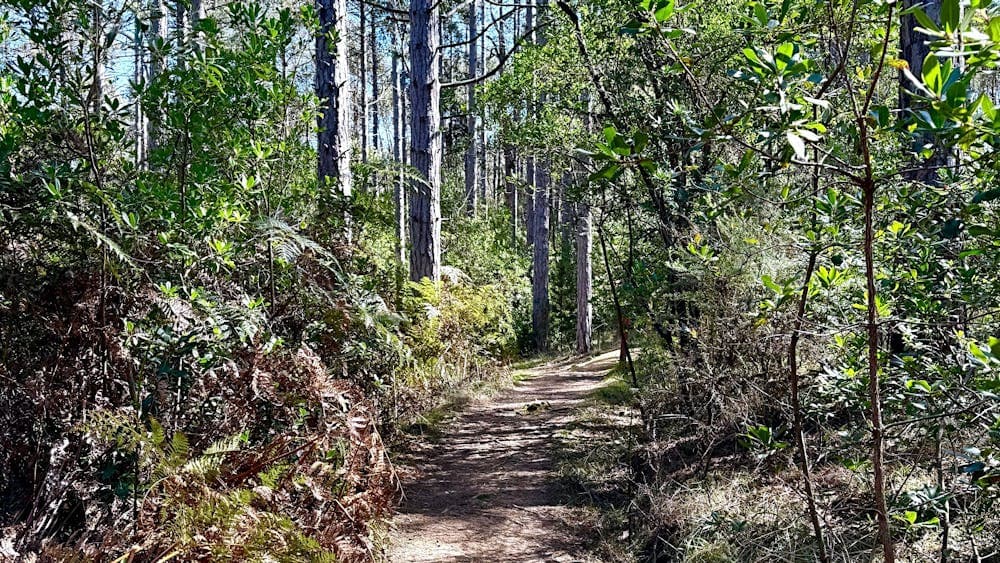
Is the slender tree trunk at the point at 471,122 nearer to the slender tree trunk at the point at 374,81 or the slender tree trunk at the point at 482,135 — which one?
the slender tree trunk at the point at 482,135

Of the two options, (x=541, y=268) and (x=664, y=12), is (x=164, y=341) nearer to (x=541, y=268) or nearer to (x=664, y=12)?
(x=664, y=12)

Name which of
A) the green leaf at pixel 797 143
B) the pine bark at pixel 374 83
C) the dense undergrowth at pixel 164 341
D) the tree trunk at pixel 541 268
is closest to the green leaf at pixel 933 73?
the green leaf at pixel 797 143

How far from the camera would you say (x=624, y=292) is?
693 cm

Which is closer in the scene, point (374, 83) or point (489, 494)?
point (489, 494)

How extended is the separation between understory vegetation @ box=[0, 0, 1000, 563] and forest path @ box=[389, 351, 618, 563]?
1.20 feet

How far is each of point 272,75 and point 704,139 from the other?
130 inches

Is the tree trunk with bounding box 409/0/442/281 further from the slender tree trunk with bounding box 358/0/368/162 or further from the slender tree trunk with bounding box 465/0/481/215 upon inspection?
the slender tree trunk with bounding box 465/0/481/215

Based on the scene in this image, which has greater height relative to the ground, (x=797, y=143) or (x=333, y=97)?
(x=333, y=97)

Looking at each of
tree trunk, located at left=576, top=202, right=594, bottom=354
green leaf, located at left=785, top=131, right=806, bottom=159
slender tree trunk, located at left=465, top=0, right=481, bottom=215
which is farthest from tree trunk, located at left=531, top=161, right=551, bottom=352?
green leaf, located at left=785, top=131, right=806, bottom=159

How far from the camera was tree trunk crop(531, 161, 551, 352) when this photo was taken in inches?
691

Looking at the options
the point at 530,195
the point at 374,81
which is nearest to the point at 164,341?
the point at 530,195

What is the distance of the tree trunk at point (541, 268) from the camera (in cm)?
1756

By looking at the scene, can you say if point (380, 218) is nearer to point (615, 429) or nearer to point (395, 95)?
point (615, 429)

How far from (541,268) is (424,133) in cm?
961
